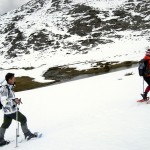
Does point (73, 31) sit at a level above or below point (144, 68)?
above

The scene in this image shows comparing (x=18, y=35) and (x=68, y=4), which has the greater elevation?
(x=68, y=4)

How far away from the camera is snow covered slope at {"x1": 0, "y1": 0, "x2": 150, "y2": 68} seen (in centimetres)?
9956

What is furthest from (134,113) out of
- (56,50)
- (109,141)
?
(56,50)

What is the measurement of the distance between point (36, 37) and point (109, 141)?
128m

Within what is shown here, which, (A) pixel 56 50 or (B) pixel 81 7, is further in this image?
(B) pixel 81 7

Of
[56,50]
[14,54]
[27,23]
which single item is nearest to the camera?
[56,50]

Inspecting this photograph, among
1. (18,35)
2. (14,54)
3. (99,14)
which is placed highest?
(99,14)

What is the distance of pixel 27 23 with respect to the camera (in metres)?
156

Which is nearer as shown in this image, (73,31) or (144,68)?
(144,68)

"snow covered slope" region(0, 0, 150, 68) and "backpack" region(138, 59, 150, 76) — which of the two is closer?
"backpack" region(138, 59, 150, 76)

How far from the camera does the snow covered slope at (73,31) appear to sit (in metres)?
99.6

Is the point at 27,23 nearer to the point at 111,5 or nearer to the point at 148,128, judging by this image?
the point at 111,5

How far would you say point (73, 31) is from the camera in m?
134

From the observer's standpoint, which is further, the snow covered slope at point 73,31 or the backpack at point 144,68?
the snow covered slope at point 73,31
